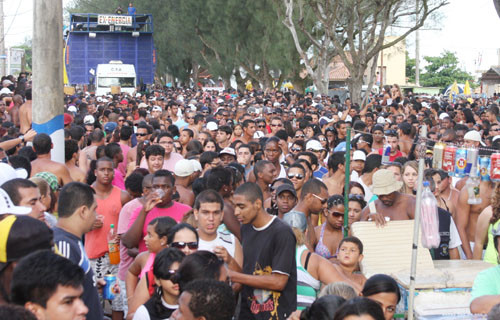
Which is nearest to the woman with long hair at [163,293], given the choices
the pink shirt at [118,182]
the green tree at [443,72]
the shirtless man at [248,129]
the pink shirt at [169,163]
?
the pink shirt at [118,182]

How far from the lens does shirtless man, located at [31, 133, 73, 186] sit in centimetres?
761

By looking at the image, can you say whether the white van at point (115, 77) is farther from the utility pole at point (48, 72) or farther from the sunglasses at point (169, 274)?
the sunglasses at point (169, 274)

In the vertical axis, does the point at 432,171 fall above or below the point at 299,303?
above

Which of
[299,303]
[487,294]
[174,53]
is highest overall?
[174,53]

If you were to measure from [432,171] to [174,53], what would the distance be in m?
48.5

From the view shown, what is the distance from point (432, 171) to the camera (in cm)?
739

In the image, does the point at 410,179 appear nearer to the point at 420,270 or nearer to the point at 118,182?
the point at 420,270

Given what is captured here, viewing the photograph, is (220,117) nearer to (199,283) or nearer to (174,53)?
(199,283)

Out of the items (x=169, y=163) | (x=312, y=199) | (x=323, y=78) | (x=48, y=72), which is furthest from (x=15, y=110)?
(x=323, y=78)

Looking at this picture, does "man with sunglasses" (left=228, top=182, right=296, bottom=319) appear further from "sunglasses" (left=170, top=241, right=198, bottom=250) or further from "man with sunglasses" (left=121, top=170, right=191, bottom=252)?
"man with sunglasses" (left=121, top=170, right=191, bottom=252)

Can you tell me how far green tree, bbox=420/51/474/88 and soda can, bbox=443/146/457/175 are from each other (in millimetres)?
71329

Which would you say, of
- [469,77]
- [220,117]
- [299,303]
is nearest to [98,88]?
[220,117]

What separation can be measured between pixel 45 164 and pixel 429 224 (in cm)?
456

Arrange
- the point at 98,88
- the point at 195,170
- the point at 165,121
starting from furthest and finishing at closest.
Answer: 1. the point at 98,88
2. the point at 165,121
3. the point at 195,170
